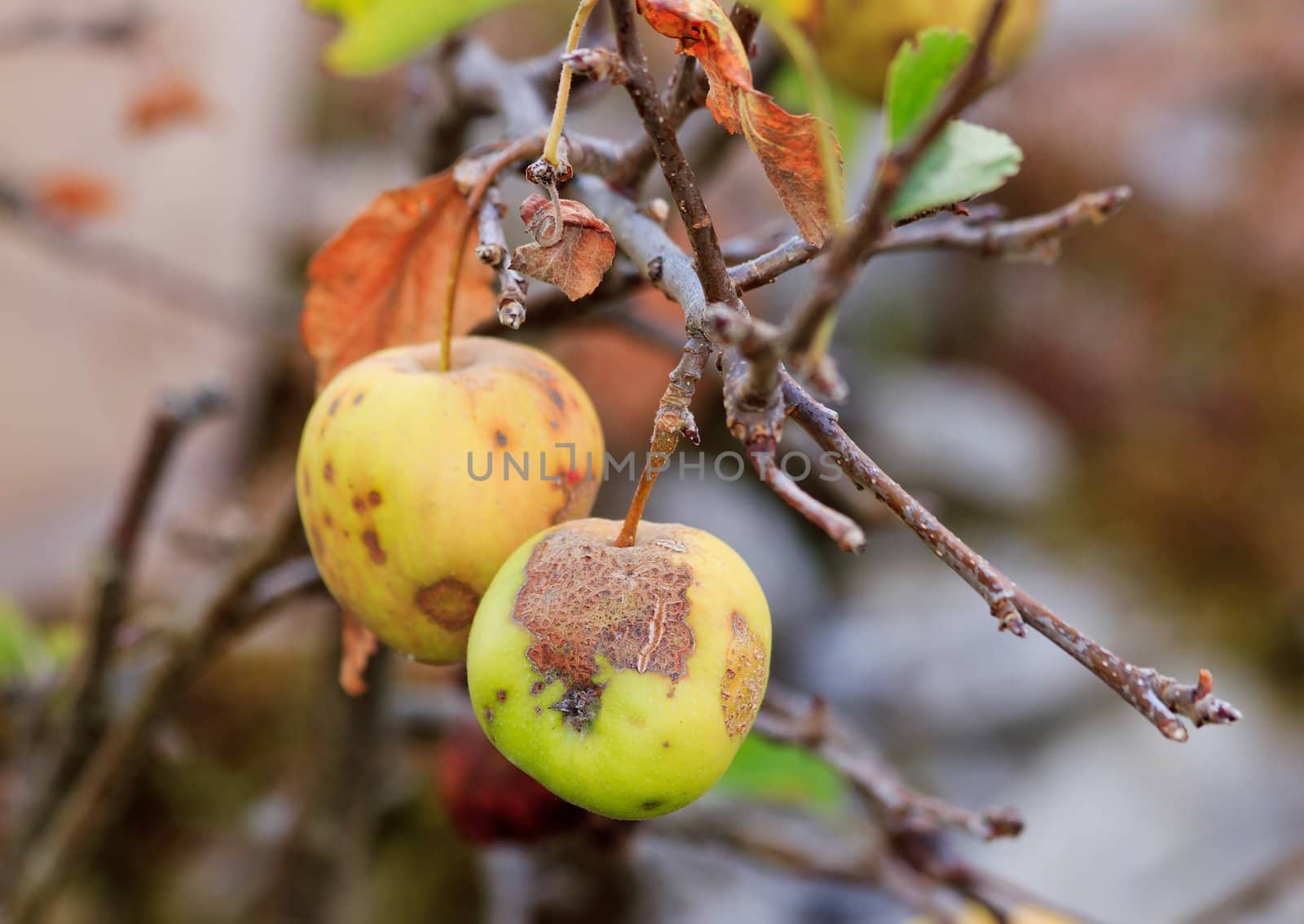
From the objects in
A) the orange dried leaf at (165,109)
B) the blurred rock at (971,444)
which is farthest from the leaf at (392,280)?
the blurred rock at (971,444)

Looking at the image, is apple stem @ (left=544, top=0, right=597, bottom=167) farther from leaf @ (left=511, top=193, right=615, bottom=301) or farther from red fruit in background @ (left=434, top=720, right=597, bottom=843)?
red fruit in background @ (left=434, top=720, right=597, bottom=843)

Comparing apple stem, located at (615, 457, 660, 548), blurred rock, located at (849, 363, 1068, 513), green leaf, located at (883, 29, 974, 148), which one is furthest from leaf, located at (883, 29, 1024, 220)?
blurred rock, located at (849, 363, 1068, 513)

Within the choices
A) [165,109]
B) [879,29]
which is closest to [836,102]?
[879,29]

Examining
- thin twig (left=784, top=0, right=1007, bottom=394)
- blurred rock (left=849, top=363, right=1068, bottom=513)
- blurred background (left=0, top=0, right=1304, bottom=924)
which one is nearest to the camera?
thin twig (left=784, top=0, right=1007, bottom=394)

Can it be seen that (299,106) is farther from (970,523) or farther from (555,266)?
(555,266)

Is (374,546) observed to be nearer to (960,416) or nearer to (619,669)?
(619,669)

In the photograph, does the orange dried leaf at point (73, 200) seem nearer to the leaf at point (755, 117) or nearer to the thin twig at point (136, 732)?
the thin twig at point (136, 732)

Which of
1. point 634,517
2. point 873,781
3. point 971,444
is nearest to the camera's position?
point 634,517
